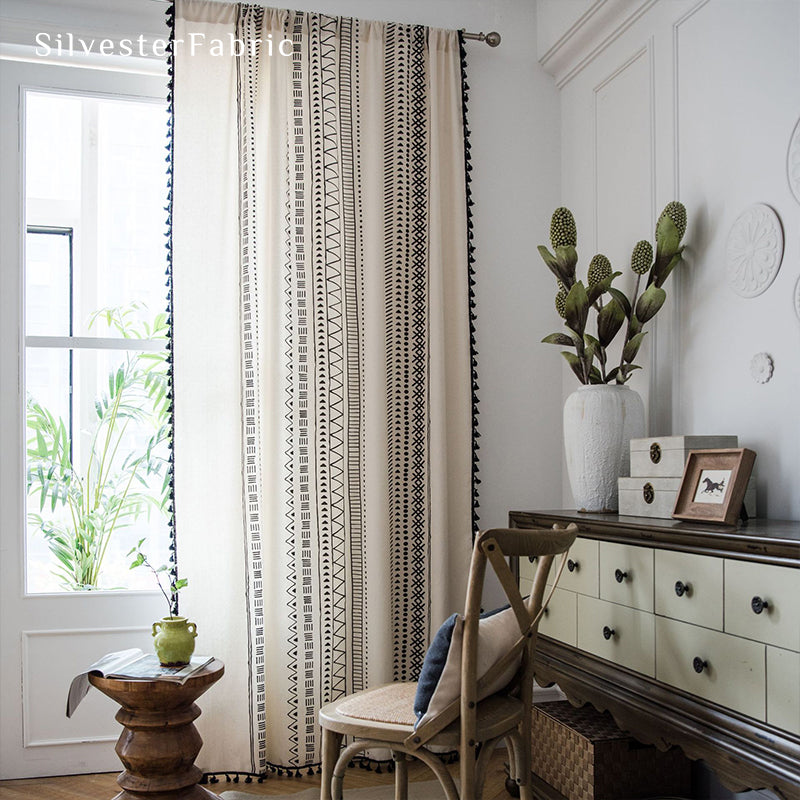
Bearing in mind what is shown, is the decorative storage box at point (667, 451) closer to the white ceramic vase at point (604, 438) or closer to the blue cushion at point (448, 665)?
the white ceramic vase at point (604, 438)

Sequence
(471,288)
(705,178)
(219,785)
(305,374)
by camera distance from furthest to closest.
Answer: (471,288) → (305,374) → (219,785) → (705,178)

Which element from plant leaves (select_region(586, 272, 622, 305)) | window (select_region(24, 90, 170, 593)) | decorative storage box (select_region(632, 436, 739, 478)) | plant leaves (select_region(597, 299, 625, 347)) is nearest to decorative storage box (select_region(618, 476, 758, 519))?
decorative storage box (select_region(632, 436, 739, 478))

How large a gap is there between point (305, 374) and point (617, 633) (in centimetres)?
133

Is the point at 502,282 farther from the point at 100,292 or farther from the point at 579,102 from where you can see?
the point at 100,292

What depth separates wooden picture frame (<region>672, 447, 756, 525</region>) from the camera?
1780 mm

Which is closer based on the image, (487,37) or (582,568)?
(582,568)

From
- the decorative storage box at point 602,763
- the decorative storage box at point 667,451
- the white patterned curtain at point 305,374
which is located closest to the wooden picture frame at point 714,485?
the decorative storage box at point 667,451

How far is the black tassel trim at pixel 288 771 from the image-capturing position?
2.66 metres

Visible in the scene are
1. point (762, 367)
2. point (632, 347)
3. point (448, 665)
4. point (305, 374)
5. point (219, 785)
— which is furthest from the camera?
point (305, 374)

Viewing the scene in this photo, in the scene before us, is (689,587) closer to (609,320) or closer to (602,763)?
(602,763)

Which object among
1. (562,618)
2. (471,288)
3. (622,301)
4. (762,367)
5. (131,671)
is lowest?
(131,671)

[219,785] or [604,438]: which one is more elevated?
[604,438]

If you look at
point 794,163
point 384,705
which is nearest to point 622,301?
point 794,163

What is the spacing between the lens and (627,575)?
1948 mm
